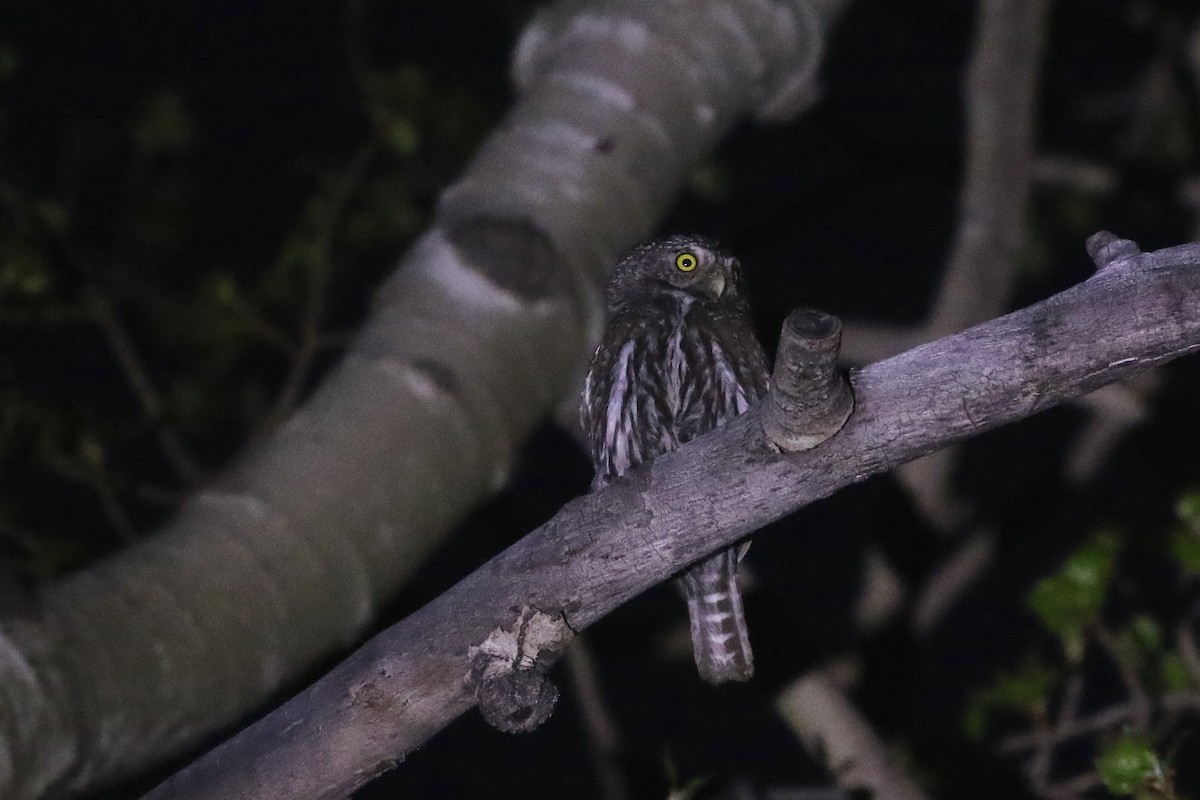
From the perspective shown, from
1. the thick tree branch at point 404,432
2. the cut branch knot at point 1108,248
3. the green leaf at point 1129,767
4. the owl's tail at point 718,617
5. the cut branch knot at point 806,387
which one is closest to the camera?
the cut branch knot at point 806,387

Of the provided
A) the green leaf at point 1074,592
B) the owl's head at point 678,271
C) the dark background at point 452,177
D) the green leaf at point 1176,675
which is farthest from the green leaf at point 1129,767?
the dark background at point 452,177

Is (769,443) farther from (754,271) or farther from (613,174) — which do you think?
(754,271)

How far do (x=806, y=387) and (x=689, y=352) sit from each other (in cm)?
104

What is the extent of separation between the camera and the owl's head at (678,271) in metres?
2.23

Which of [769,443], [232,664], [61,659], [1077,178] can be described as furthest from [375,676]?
[1077,178]

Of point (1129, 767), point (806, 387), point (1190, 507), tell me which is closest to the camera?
point (806, 387)

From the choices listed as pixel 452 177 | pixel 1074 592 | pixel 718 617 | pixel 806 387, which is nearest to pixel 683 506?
pixel 806 387

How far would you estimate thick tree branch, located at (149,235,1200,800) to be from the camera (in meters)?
1.27

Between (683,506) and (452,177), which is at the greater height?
(452,177)

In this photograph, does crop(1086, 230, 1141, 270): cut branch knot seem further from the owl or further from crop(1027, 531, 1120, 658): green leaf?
crop(1027, 531, 1120, 658): green leaf

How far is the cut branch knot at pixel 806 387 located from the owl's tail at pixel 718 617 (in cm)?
83

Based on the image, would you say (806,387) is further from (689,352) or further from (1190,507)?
(1190,507)

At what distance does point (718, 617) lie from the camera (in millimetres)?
2211

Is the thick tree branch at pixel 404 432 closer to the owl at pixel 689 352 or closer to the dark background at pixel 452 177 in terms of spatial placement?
the owl at pixel 689 352
